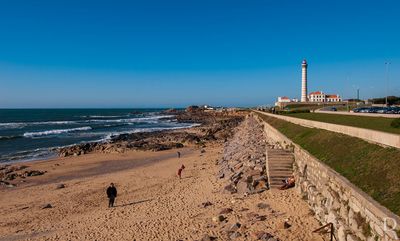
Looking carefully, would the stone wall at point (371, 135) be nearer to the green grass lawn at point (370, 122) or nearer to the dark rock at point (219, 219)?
the green grass lawn at point (370, 122)

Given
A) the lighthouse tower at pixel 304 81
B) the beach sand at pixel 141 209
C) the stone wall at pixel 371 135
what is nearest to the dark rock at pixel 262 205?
the beach sand at pixel 141 209

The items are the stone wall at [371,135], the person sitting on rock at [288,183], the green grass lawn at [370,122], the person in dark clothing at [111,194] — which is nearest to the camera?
the stone wall at [371,135]

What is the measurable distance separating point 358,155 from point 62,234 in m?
10.5

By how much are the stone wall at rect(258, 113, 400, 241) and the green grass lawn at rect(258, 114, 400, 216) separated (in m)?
0.23

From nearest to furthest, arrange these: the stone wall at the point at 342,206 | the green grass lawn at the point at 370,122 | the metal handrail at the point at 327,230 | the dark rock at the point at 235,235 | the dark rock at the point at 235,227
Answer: the stone wall at the point at 342,206 < the metal handrail at the point at 327,230 < the dark rock at the point at 235,235 < the dark rock at the point at 235,227 < the green grass lawn at the point at 370,122

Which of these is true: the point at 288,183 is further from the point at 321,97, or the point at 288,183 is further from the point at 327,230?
the point at 321,97

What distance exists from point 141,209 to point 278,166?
6513 millimetres

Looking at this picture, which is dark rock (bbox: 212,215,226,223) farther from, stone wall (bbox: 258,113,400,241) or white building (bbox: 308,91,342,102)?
white building (bbox: 308,91,342,102)

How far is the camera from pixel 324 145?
1305 centimetres

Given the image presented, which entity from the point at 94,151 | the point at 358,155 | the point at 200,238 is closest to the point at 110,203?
the point at 200,238

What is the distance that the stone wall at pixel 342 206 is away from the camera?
608cm

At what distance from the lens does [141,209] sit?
47.0 ft

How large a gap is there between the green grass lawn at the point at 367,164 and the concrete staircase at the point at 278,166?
81.8 inches

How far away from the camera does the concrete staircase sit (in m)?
14.2
